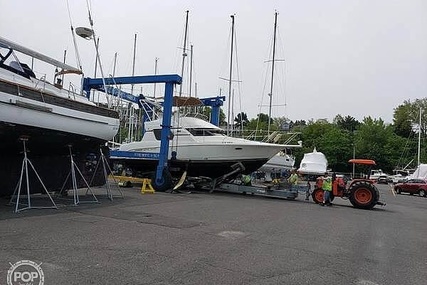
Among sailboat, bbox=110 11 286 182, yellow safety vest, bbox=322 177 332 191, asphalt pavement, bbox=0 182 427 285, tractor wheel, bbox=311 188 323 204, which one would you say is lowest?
asphalt pavement, bbox=0 182 427 285

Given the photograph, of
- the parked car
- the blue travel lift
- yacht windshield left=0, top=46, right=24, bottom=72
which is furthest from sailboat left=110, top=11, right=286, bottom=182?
the parked car

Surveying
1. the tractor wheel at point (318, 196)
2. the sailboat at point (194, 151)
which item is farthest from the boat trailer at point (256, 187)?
the tractor wheel at point (318, 196)

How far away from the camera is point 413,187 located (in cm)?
3666

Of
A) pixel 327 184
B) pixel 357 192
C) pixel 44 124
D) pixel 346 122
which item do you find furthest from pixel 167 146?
pixel 346 122

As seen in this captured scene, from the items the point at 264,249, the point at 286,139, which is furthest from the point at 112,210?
the point at 286,139

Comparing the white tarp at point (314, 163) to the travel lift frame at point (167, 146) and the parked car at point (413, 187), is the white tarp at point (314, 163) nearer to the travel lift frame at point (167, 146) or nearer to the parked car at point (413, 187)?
the parked car at point (413, 187)

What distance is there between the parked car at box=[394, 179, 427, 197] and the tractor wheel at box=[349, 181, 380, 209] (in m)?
22.0

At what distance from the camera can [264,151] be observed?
1952 centimetres

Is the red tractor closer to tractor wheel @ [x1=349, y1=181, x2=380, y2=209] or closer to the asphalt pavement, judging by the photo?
tractor wheel @ [x1=349, y1=181, x2=380, y2=209]

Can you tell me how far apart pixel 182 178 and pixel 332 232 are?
1024cm

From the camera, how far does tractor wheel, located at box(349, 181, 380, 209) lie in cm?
1652

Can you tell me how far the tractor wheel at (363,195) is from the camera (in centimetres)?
1652

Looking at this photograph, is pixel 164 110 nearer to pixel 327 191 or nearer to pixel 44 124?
pixel 327 191

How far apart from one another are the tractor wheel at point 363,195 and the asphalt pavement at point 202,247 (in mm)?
Answer: 4389
